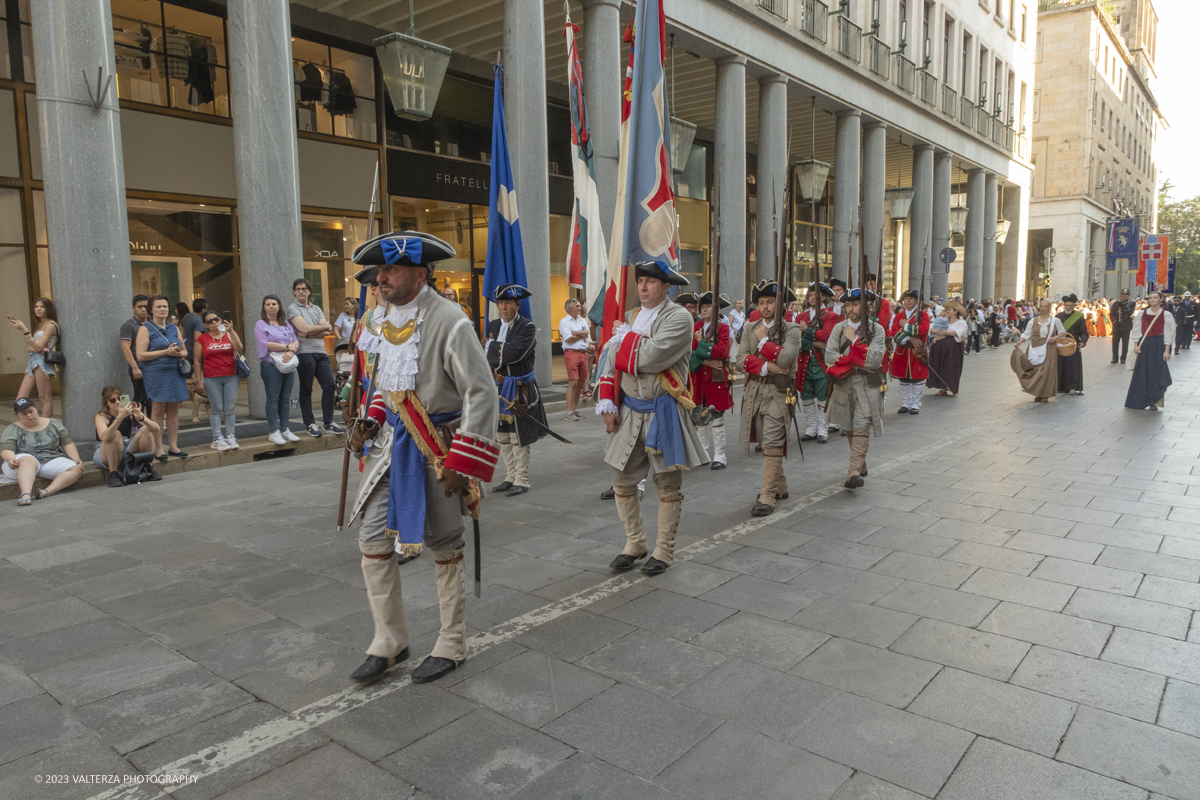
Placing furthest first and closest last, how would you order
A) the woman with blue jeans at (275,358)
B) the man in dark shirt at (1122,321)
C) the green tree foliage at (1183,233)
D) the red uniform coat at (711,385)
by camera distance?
the green tree foliage at (1183,233), the man in dark shirt at (1122,321), the woman with blue jeans at (275,358), the red uniform coat at (711,385)

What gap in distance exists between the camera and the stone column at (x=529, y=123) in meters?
12.5

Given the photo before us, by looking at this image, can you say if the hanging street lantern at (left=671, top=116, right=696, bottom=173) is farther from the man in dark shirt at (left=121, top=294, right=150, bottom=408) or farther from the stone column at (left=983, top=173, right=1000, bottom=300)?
the stone column at (left=983, top=173, right=1000, bottom=300)

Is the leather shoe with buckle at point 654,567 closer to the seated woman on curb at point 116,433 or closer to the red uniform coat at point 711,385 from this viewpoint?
the red uniform coat at point 711,385

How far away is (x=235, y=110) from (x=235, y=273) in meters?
5.04

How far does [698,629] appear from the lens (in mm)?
4246

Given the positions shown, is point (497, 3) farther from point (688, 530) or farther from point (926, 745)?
point (926, 745)

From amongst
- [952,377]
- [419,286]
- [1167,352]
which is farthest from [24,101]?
[1167,352]

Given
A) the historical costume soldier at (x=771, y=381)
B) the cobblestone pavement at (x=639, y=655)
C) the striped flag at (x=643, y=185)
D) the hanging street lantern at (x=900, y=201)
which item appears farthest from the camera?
the hanging street lantern at (x=900, y=201)

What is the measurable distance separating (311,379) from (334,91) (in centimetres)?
756

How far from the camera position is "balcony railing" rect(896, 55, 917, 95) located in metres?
24.2

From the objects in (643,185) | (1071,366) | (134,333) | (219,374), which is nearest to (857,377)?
(643,185)

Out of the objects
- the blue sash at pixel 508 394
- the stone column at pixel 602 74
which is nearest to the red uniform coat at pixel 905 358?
the stone column at pixel 602 74

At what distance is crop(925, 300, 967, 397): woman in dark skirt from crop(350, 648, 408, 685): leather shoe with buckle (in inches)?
542

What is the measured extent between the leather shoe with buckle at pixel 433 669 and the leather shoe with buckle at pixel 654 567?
1.67m
